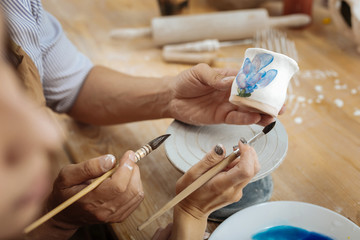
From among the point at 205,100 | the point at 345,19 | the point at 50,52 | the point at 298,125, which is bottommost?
the point at 298,125

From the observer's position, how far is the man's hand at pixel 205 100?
994 millimetres

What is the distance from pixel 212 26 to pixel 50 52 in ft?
2.55

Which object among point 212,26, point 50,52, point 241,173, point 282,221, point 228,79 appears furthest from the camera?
point 212,26

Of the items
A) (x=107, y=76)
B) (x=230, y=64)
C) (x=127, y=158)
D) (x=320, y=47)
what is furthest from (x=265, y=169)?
(x=320, y=47)

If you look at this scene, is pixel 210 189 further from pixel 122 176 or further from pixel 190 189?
pixel 122 176

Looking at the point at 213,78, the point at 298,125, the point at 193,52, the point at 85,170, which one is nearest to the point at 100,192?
the point at 85,170

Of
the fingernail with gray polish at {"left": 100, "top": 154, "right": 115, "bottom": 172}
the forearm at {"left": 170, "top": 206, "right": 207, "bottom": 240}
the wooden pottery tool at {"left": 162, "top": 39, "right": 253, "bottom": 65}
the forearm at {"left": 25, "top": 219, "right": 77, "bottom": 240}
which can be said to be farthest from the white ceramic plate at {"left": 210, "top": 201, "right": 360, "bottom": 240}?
the wooden pottery tool at {"left": 162, "top": 39, "right": 253, "bottom": 65}

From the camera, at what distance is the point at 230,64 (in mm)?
1565

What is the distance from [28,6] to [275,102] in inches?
29.4

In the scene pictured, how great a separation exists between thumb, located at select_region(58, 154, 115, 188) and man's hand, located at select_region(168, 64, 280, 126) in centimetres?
34

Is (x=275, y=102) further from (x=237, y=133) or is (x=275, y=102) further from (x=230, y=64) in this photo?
(x=230, y=64)

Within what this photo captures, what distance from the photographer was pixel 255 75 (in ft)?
2.84

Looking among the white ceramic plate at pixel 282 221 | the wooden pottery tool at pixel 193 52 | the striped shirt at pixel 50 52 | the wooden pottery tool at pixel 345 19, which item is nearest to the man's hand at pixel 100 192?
the white ceramic plate at pixel 282 221

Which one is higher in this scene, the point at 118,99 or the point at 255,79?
the point at 255,79
